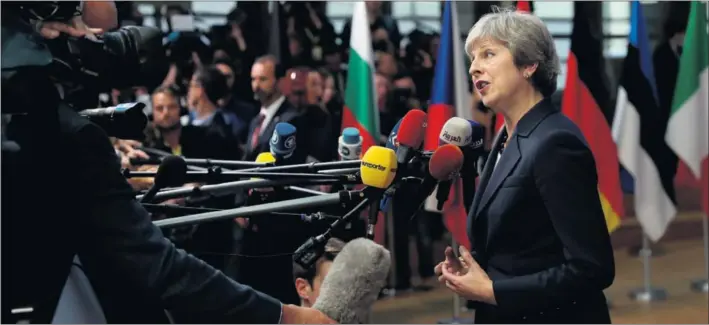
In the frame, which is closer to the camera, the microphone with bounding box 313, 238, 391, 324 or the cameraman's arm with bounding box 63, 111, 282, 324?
the cameraman's arm with bounding box 63, 111, 282, 324

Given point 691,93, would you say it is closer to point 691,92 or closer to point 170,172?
point 691,92

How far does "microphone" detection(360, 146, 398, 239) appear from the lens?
7.68 ft

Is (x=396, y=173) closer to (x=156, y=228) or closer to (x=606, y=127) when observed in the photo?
(x=156, y=228)

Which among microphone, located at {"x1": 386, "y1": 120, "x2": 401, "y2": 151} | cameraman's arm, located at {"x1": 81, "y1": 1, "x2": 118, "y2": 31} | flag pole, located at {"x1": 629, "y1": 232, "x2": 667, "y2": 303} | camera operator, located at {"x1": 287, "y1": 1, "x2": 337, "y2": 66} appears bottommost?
flag pole, located at {"x1": 629, "y1": 232, "x2": 667, "y2": 303}

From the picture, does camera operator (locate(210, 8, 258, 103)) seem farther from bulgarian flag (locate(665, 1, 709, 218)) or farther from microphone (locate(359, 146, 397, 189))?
microphone (locate(359, 146, 397, 189))

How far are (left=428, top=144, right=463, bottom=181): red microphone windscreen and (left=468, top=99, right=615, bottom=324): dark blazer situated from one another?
0.45ft

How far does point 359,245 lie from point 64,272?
0.95 meters

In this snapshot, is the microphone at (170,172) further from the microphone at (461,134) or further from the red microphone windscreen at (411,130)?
the microphone at (461,134)

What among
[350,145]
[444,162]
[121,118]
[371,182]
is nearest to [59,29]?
[121,118]

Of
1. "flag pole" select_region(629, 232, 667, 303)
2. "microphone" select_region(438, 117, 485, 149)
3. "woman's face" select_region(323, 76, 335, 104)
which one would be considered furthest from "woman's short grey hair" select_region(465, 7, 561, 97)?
"flag pole" select_region(629, 232, 667, 303)

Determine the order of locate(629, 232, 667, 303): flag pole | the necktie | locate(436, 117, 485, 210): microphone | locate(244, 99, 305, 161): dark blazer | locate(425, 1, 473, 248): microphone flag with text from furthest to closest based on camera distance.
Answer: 1. locate(629, 232, 667, 303): flag pole
2. locate(425, 1, 473, 248): microphone flag with text
3. the necktie
4. locate(244, 99, 305, 161): dark blazer
5. locate(436, 117, 485, 210): microphone

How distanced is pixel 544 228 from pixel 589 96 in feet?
13.7

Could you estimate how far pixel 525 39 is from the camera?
2453 mm

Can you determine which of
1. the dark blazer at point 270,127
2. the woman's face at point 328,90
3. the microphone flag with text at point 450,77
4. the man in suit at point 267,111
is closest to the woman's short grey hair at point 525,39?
the man in suit at point 267,111
